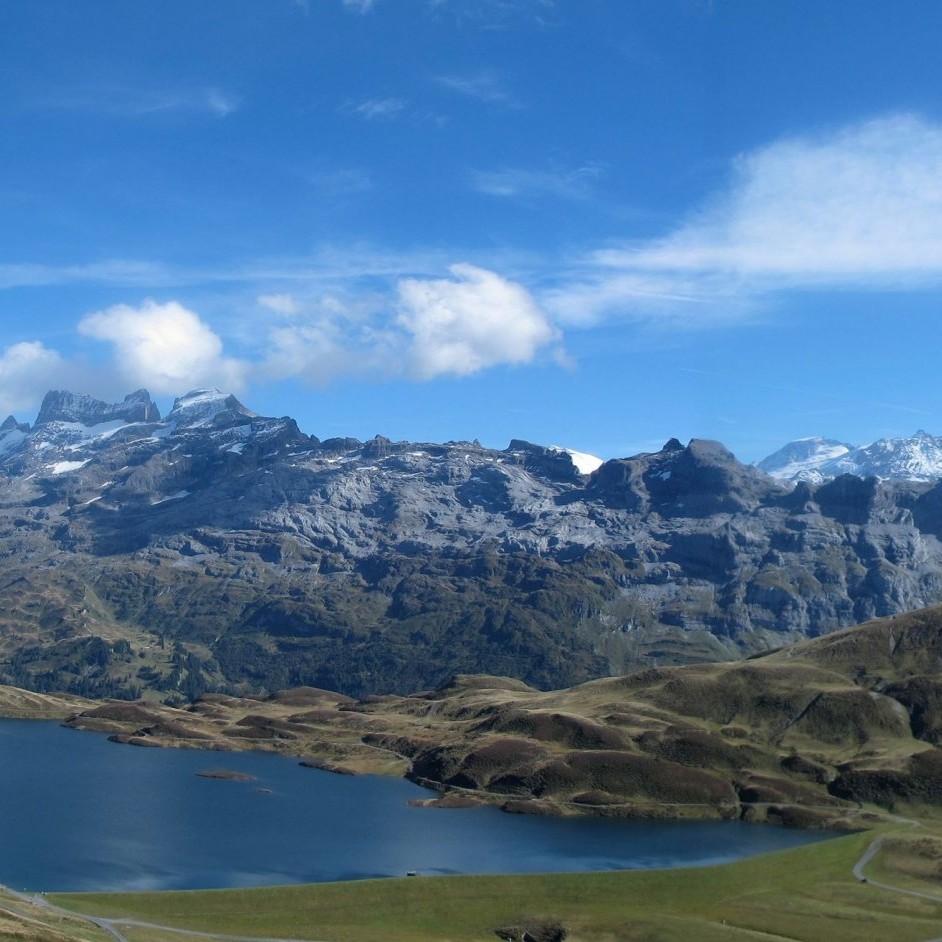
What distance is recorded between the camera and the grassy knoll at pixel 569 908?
12938 centimetres

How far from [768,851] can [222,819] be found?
8729cm

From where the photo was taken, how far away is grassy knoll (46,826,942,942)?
424 feet

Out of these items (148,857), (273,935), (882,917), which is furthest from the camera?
(148,857)

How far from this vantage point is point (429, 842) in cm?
18200

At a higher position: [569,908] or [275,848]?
[569,908]

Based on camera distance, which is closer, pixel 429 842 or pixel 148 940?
pixel 148 940

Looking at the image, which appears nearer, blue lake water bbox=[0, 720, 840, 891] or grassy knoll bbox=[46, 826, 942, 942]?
grassy knoll bbox=[46, 826, 942, 942]

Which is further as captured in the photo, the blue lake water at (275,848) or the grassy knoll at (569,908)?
the blue lake water at (275,848)

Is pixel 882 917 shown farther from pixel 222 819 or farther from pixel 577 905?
pixel 222 819

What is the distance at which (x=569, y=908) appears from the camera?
5625 inches

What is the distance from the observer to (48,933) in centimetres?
9744

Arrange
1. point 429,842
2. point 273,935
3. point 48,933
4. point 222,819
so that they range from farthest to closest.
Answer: point 222,819, point 429,842, point 273,935, point 48,933

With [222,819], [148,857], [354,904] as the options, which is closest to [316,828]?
[222,819]

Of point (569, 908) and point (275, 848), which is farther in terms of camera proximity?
point (275, 848)
